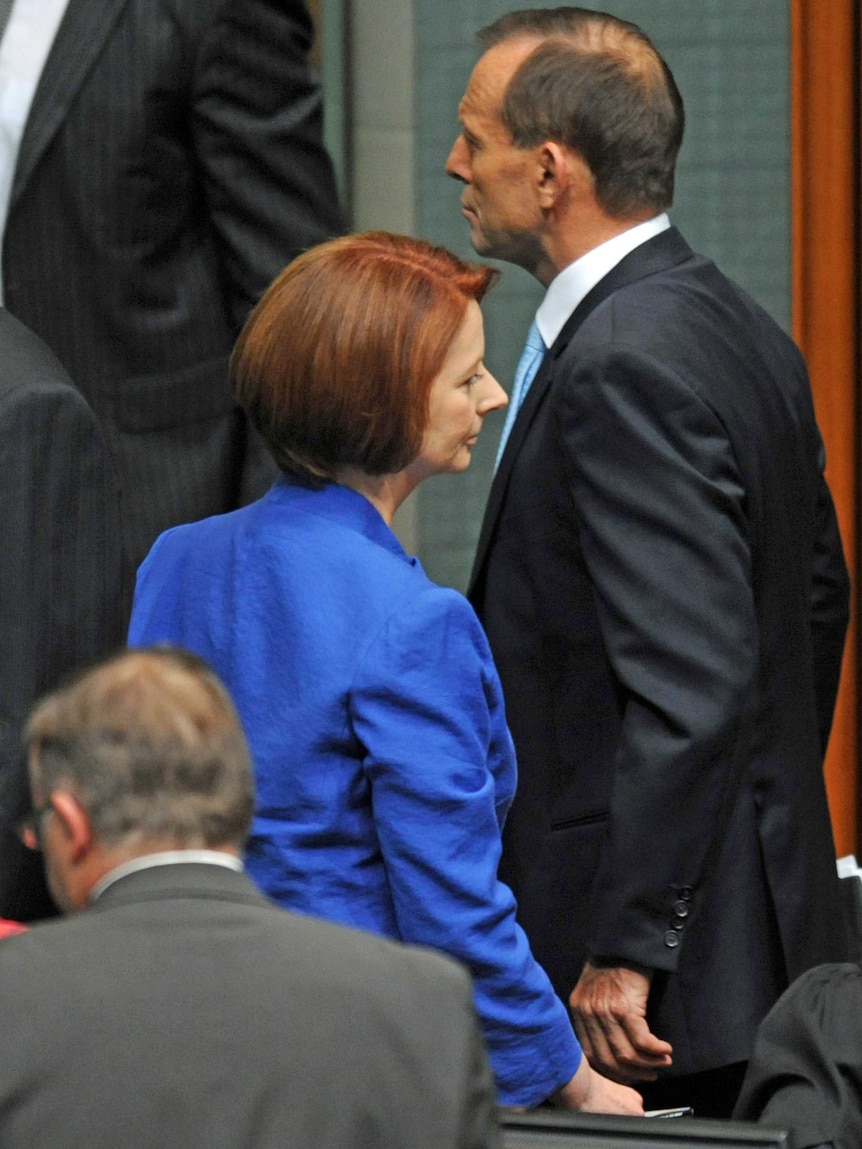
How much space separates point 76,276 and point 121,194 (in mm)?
126

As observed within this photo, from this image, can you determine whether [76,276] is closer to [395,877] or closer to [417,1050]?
[395,877]

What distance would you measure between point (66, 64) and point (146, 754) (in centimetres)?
151

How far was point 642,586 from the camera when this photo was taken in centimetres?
260

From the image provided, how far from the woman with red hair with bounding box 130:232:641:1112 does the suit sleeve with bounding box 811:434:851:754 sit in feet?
3.17

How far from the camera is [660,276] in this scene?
112 inches

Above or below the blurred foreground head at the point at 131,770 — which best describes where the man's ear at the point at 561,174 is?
above

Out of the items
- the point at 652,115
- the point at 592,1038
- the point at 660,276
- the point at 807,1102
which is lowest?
the point at 592,1038

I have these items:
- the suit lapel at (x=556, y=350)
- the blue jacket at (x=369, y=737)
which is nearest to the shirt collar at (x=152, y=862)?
the blue jacket at (x=369, y=737)

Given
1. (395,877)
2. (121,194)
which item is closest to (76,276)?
(121,194)

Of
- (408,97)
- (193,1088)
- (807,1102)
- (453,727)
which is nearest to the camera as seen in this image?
(193,1088)

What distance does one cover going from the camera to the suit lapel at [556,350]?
2846mm

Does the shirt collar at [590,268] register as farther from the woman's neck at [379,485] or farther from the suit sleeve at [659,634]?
the woman's neck at [379,485]

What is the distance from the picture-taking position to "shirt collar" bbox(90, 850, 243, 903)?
63.5 inches

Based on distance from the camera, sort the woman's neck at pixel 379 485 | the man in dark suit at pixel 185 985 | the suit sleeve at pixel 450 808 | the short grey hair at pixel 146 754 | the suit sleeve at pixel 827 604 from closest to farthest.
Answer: the man in dark suit at pixel 185 985 → the short grey hair at pixel 146 754 → the suit sleeve at pixel 450 808 → the woman's neck at pixel 379 485 → the suit sleeve at pixel 827 604
